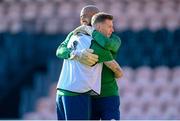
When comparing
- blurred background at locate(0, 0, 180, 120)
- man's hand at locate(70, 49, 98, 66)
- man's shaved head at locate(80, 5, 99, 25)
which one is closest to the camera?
man's hand at locate(70, 49, 98, 66)

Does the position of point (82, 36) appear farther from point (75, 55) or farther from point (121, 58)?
point (121, 58)

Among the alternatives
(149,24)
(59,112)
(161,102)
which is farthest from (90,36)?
(149,24)

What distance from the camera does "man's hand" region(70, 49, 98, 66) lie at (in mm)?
4855

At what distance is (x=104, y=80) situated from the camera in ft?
16.5

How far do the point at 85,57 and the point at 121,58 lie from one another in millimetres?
6608

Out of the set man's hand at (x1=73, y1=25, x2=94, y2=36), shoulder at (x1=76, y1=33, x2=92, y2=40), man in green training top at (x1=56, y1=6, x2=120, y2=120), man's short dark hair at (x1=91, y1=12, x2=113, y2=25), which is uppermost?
man's short dark hair at (x1=91, y1=12, x2=113, y2=25)

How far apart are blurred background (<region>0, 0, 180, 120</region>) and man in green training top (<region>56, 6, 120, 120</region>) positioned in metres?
5.58

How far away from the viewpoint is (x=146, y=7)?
1236cm

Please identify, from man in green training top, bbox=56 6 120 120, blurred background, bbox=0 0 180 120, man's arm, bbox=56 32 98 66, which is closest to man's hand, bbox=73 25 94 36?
man in green training top, bbox=56 6 120 120

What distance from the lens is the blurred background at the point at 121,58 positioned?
11086mm

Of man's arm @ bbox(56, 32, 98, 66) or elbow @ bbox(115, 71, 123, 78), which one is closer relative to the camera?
man's arm @ bbox(56, 32, 98, 66)

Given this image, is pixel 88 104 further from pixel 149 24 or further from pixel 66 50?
pixel 149 24

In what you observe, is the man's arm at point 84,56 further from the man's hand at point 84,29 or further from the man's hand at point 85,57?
the man's hand at point 84,29

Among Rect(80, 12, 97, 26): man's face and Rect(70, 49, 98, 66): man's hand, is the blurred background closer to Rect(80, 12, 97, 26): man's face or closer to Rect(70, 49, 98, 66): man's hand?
Rect(80, 12, 97, 26): man's face
